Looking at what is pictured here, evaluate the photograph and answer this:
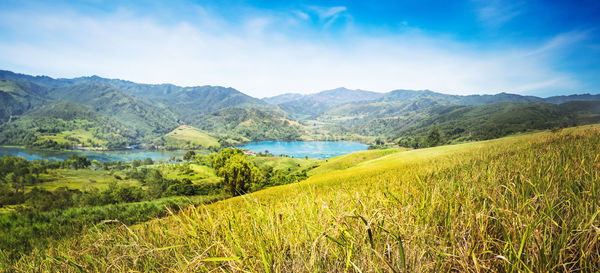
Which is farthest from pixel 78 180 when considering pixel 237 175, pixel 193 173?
pixel 237 175

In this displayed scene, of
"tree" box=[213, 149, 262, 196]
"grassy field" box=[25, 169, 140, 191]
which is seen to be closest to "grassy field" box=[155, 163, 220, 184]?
"grassy field" box=[25, 169, 140, 191]

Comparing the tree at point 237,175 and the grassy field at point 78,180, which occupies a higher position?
the tree at point 237,175

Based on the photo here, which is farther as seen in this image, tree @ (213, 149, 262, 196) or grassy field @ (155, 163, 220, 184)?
grassy field @ (155, 163, 220, 184)

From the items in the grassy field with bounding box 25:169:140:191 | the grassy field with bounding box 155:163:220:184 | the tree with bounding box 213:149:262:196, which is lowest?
the grassy field with bounding box 25:169:140:191

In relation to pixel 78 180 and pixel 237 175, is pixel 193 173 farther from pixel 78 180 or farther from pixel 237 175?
pixel 237 175

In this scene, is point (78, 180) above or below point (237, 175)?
below

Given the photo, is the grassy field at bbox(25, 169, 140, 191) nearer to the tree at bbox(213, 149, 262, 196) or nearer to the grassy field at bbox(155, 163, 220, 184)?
the grassy field at bbox(155, 163, 220, 184)

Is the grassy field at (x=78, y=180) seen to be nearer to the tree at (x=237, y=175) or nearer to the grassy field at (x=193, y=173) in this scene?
the grassy field at (x=193, y=173)

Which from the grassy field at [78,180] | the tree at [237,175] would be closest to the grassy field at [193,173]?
the grassy field at [78,180]

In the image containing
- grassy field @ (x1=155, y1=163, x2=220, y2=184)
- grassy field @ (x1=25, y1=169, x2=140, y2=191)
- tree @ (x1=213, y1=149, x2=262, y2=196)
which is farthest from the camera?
Answer: grassy field @ (x1=155, y1=163, x2=220, y2=184)

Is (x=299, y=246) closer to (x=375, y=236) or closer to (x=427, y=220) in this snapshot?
(x=375, y=236)

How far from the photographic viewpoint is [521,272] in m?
1.18

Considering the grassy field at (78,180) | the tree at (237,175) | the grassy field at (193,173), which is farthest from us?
the grassy field at (193,173)

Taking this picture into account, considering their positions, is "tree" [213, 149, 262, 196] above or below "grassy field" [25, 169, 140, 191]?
above
